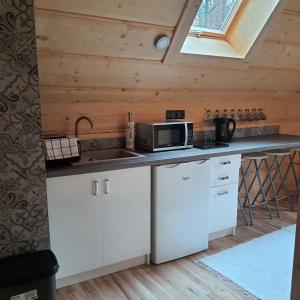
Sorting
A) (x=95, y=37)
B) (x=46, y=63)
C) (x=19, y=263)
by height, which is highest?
(x=95, y=37)

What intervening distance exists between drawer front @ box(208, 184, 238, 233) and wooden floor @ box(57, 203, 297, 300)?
38cm

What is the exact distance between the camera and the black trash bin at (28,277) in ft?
5.04

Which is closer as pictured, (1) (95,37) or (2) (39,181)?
(2) (39,181)

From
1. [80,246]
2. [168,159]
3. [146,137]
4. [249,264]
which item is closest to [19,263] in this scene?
[80,246]

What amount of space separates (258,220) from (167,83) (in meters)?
1.78

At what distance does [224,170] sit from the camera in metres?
2.90

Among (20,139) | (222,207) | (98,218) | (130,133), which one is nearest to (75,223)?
(98,218)

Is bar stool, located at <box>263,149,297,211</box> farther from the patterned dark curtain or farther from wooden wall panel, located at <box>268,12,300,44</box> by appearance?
the patterned dark curtain

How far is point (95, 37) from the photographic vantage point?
2.25 meters

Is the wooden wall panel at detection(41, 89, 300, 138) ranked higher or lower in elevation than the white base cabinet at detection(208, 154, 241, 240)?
higher

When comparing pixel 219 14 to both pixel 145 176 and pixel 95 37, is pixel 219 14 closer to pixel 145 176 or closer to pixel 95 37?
pixel 95 37

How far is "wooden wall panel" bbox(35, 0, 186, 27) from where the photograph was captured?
197 centimetres

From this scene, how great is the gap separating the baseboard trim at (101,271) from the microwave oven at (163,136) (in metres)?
0.90

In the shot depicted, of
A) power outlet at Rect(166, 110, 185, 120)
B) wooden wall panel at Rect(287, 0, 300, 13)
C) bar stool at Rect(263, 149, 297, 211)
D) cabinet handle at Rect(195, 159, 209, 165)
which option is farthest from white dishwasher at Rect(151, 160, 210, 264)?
wooden wall panel at Rect(287, 0, 300, 13)
